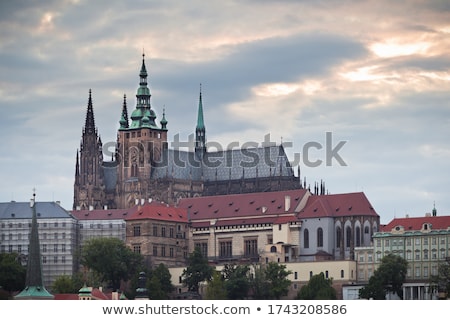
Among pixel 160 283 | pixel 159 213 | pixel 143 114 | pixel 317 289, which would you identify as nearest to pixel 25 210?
pixel 159 213

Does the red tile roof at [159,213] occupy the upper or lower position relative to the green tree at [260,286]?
upper

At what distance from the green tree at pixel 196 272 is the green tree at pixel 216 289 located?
9.89ft

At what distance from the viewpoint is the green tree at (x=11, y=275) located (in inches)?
3155

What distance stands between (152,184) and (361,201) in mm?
23236

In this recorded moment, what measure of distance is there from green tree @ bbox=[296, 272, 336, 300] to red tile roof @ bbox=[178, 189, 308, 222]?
1447cm

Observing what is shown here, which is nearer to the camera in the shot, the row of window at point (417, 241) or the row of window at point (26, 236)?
the row of window at point (417, 241)

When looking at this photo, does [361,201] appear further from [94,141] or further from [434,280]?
[94,141]

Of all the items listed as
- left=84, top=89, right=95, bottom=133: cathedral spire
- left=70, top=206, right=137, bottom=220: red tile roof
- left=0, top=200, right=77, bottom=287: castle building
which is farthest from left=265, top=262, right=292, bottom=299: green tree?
left=84, top=89, right=95, bottom=133: cathedral spire

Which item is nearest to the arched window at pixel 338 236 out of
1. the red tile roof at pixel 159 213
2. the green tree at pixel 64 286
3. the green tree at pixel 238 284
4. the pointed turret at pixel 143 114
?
the green tree at pixel 238 284

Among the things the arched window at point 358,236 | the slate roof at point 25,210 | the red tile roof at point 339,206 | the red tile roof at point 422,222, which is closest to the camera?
the red tile roof at point 422,222

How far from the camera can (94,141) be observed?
370 ft

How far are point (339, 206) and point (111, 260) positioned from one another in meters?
13.4

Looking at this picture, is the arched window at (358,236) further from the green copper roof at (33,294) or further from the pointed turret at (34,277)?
the green copper roof at (33,294)
